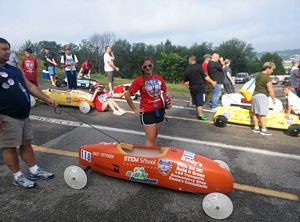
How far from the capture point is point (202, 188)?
330cm

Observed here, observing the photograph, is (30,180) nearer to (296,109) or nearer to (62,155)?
(62,155)

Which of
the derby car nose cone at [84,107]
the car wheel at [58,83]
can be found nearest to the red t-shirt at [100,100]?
the derby car nose cone at [84,107]

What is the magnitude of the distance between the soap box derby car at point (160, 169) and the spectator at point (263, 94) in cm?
329

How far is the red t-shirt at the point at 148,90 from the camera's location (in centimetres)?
409

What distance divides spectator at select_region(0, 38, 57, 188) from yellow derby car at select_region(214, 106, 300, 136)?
15.6 feet

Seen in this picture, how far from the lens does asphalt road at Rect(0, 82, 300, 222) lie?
308 cm

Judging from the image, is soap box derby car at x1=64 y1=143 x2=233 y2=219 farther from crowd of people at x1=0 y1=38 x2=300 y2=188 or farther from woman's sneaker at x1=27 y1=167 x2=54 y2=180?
crowd of people at x1=0 y1=38 x2=300 y2=188

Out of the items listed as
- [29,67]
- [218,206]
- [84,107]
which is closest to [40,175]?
[218,206]

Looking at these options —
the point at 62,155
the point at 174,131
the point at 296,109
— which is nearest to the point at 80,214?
the point at 62,155

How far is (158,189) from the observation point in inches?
143

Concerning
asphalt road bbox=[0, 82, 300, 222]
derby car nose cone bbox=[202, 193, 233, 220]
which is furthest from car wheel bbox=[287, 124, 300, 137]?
derby car nose cone bbox=[202, 193, 233, 220]

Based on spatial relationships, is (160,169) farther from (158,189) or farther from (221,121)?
(221,121)

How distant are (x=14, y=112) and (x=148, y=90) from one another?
1.96 meters

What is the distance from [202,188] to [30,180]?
2.49m
